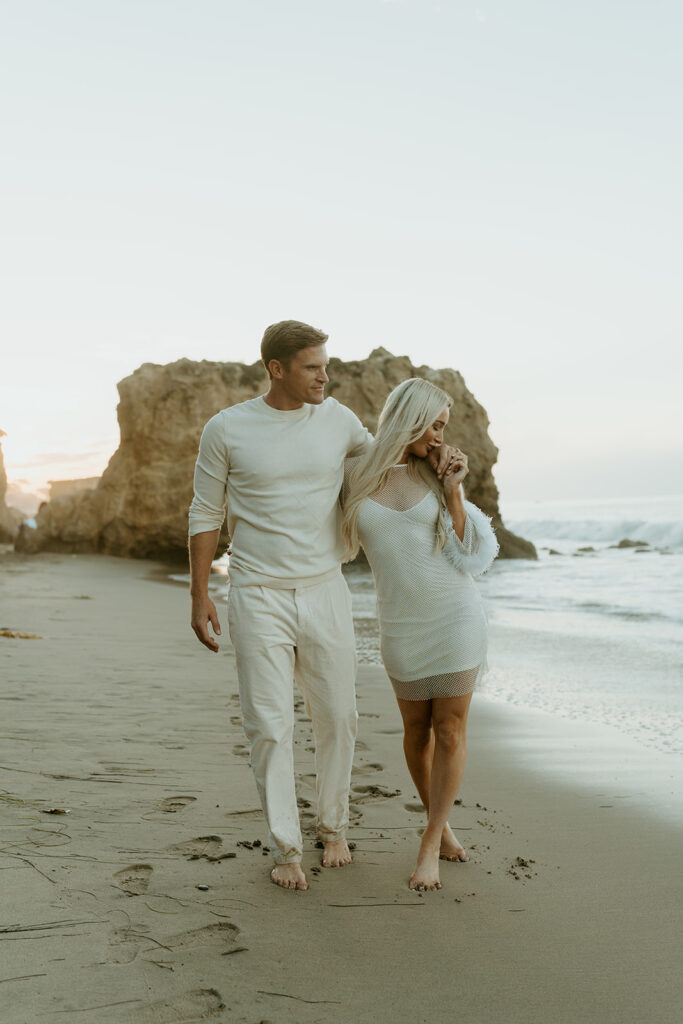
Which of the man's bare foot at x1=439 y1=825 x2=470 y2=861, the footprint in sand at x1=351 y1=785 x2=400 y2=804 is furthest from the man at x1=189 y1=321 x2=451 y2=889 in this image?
the footprint in sand at x1=351 y1=785 x2=400 y2=804

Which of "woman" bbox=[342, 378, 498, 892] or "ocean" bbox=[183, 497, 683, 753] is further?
"ocean" bbox=[183, 497, 683, 753]

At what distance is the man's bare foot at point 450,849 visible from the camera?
3498 millimetres

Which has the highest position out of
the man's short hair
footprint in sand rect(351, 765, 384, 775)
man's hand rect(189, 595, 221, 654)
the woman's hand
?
the man's short hair

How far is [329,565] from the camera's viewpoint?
11.5 ft

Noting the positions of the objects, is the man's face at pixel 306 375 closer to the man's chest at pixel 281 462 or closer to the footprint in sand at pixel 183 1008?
the man's chest at pixel 281 462

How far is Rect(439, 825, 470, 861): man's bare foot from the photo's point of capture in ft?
11.5

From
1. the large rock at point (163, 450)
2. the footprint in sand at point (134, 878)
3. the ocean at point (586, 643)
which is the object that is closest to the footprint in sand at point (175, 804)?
the footprint in sand at point (134, 878)

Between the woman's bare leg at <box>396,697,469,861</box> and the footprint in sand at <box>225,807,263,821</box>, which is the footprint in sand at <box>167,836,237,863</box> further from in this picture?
the woman's bare leg at <box>396,697,469,861</box>

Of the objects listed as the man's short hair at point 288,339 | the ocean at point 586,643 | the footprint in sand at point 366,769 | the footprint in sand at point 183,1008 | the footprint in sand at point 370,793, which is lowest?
the ocean at point 586,643

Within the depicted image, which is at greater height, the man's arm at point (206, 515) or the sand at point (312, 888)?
the man's arm at point (206, 515)

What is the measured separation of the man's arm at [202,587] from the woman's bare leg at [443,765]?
91cm

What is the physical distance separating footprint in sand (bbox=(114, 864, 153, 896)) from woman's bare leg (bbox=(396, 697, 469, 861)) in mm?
1071

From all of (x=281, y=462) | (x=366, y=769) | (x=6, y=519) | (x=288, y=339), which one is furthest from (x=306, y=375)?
(x=6, y=519)

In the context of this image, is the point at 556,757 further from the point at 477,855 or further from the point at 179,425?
the point at 179,425
